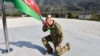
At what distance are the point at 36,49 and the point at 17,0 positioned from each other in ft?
4.72

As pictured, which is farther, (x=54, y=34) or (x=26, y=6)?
(x=54, y=34)

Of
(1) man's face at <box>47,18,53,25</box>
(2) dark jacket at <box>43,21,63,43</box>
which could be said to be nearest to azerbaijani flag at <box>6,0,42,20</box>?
→ (1) man's face at <box>47,18,53,25</box>

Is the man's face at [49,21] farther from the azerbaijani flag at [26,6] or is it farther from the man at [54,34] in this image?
the azerbaijani flag at [26,6]

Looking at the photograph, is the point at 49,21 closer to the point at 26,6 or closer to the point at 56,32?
the point at 56,32

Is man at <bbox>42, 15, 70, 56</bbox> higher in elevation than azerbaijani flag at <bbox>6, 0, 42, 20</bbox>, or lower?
lower

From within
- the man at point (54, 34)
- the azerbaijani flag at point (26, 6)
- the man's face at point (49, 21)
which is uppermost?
the azerbaijani flag at point (26, 6)

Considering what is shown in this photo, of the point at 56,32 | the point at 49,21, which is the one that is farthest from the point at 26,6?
the point at 56,32

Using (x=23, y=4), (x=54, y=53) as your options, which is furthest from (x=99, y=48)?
(x=23, y=4)

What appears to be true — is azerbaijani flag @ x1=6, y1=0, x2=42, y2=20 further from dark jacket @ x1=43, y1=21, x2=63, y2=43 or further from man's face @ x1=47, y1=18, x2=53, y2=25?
dark jacket @ x1=43, y1=21, x2=63, y2=43

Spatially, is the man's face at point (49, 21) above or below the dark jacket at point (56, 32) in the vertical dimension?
above

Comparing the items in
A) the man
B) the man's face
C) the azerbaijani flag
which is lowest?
the man

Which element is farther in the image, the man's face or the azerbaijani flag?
the man's face

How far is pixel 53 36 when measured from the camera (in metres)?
4.88

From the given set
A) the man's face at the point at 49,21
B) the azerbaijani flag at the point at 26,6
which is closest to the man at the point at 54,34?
the man's face at the point at 49,21
